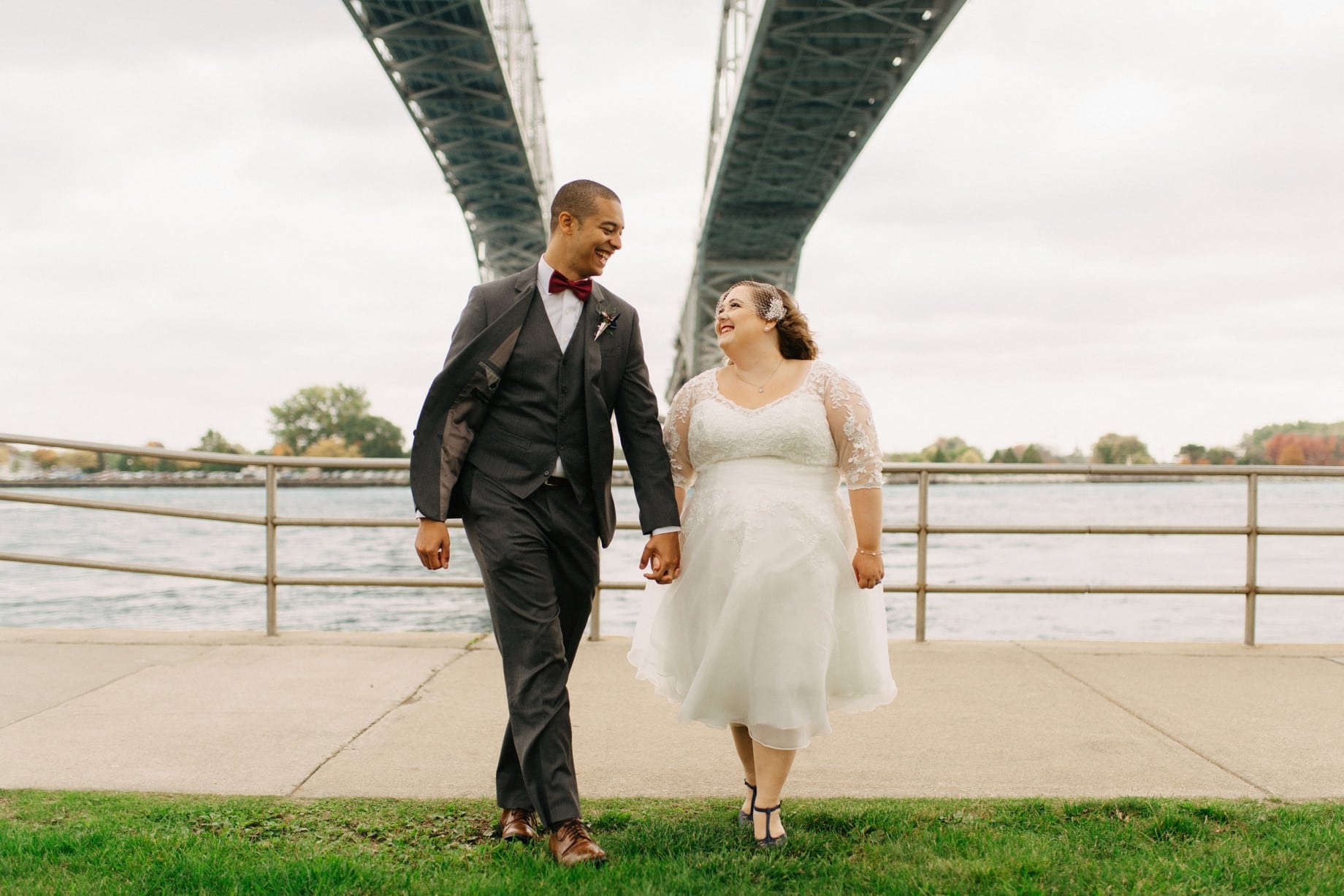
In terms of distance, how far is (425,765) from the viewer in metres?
3.52

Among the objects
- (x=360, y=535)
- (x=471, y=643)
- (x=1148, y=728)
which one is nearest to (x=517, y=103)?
(x=360, y=535)

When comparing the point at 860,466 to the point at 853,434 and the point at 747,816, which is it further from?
the point at 747,816

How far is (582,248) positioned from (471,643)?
3140 mm

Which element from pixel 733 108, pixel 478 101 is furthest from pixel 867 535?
pixel 478 101

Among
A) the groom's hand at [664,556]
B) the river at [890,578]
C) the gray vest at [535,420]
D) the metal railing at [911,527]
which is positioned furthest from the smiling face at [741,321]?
the river at [890,578]

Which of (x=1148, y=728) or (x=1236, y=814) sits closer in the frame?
(x=1236, y=814)

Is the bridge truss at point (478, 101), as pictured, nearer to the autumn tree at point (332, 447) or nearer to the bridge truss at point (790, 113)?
the bridge truss at point (790, 113)

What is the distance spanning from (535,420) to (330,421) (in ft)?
211

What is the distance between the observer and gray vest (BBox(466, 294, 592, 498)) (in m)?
2.86

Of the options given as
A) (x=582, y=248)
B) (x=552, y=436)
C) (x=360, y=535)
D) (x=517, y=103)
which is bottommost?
(x=360, y=535)

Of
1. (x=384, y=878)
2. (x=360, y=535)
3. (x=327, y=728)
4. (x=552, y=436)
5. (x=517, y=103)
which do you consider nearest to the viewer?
(x=384, y=878)

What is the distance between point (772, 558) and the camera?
285 centimetres

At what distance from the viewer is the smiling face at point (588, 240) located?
287 cm

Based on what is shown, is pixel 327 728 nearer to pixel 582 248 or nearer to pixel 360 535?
pixel 582 248
